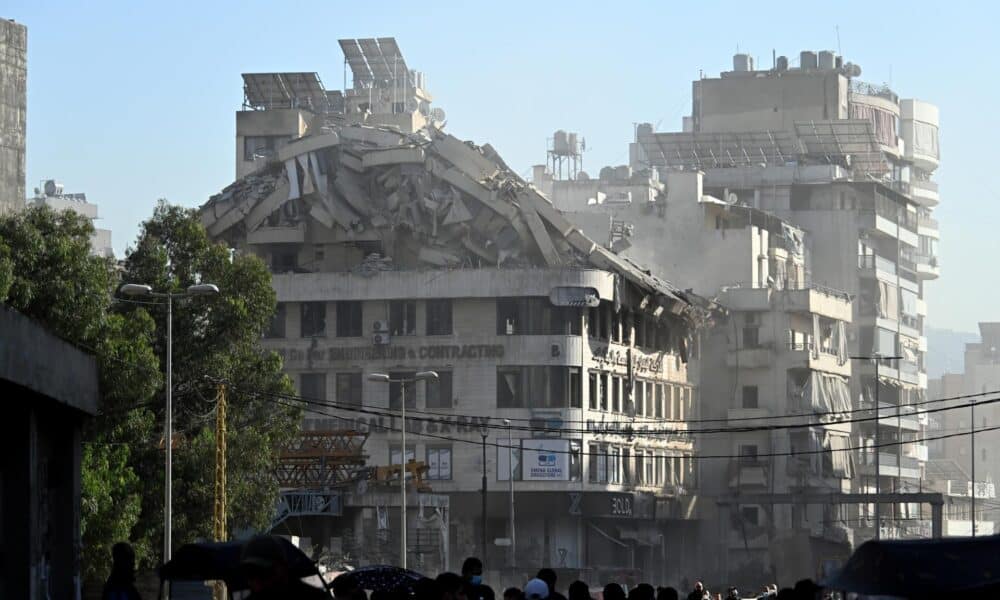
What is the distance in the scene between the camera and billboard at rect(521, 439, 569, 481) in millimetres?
91750

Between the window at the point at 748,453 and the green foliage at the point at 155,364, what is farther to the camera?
the window at the point at 748,453

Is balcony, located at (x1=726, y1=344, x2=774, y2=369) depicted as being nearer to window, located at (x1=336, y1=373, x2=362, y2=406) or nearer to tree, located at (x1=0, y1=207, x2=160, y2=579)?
window, located at (x1=336, y1=373, x2=362, y2=406)

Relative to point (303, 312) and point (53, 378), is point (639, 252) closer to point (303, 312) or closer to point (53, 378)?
point (303, 312)

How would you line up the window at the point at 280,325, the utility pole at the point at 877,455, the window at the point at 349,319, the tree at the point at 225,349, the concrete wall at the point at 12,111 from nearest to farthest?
the tree at the point at 225,349
the concrete wall at the point at 12,111
the window at the point at 349,319
the window at the point at 280,325
the utility pole at the point at 877,455

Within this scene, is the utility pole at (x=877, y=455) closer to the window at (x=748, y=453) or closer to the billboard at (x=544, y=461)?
the window at (x=748, y=453)

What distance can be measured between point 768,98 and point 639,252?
90.3ft

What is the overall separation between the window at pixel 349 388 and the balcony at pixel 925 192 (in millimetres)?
83145

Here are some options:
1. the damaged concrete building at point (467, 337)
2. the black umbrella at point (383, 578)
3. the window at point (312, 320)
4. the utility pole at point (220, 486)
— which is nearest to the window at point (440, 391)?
the damaged concrete building at point (467, 337)

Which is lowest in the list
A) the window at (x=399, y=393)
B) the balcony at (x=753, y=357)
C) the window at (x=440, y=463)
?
the window at (x=440, y=463)

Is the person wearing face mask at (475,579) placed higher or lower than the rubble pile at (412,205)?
lower

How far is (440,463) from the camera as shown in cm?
9262

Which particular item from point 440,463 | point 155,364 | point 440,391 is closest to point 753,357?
point 440,391

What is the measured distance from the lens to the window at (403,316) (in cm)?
9481

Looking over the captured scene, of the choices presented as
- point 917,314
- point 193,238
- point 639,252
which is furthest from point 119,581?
point 917,314
